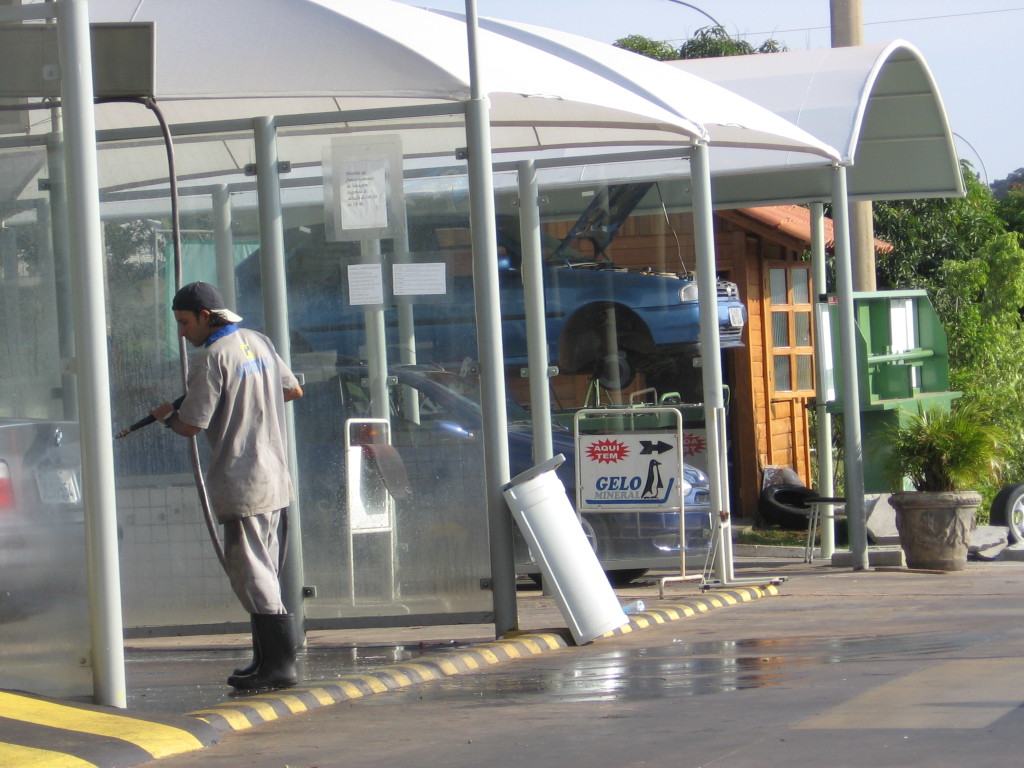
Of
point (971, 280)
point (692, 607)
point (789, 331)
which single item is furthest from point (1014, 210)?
point (692, 607)

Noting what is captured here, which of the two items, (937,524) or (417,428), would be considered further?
(937,524)

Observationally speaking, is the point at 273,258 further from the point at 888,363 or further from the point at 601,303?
the point at 888,363

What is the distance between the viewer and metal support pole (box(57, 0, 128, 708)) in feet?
21.0

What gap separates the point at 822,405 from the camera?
12961mm

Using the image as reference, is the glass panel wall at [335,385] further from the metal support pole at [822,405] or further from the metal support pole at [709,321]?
the metal support pole at [822,405]

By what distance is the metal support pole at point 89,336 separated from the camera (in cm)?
641

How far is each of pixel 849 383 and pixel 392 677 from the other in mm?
6065

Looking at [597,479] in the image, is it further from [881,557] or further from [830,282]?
[830,282]

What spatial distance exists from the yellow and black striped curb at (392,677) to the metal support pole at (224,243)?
2.54 m

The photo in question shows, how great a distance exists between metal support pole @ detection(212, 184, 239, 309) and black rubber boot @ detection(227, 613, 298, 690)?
2538mm

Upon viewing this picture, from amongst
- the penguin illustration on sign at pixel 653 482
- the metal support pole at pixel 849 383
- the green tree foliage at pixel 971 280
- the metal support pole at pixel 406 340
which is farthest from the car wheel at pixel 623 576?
the green tree foliage at pixel 971 280

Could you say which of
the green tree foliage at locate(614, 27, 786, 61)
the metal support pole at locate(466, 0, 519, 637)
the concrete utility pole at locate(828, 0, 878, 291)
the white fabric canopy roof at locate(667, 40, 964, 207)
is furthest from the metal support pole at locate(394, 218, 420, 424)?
the green tree foliage at locate(614, 27, 786, 61)

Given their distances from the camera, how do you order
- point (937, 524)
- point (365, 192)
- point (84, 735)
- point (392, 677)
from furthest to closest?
point (937, 524), point (365, 192), point (392, 677), point (84, 735)

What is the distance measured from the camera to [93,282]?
645 centimetres
